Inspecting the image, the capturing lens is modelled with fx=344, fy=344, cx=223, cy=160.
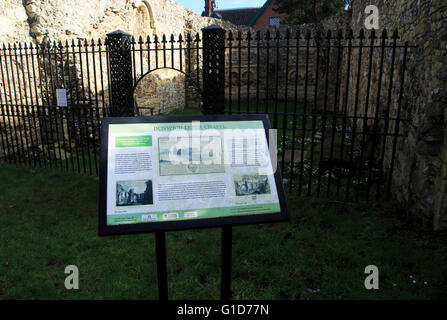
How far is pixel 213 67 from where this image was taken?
17.3ft

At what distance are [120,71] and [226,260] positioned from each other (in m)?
4.35

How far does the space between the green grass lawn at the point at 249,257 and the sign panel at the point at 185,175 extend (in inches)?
51.4

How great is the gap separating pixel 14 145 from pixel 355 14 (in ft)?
33.8

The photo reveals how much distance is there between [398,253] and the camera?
3.76 metres

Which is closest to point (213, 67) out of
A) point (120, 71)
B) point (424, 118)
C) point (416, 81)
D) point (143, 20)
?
point (120, 71)

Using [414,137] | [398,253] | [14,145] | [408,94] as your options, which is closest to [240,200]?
[398,253]

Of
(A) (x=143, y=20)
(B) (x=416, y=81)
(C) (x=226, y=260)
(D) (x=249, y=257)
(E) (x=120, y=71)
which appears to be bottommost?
(D) (x=249, y=257)

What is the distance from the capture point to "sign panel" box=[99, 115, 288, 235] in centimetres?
227

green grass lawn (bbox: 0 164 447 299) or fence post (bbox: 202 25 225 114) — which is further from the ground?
fence post (bbox: 202 25 225 114)

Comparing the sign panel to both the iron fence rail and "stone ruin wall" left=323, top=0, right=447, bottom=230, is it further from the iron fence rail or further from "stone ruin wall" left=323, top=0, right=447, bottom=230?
"stone ruin wall" left=323, top=0, right=447, bottom=230

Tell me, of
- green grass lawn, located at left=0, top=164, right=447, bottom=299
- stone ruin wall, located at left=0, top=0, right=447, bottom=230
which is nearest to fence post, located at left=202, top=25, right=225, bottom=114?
stone ruin wall, located at left=0, top=0, right=447, bottom=230

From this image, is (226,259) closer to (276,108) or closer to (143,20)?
(276,108)

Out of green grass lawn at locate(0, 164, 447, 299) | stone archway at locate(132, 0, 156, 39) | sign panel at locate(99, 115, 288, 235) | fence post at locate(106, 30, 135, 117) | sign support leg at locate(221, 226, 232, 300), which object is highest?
stone archway at locate(132, 0, 156, 39)

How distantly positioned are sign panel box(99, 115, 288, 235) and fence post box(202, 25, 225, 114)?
2.78 m
